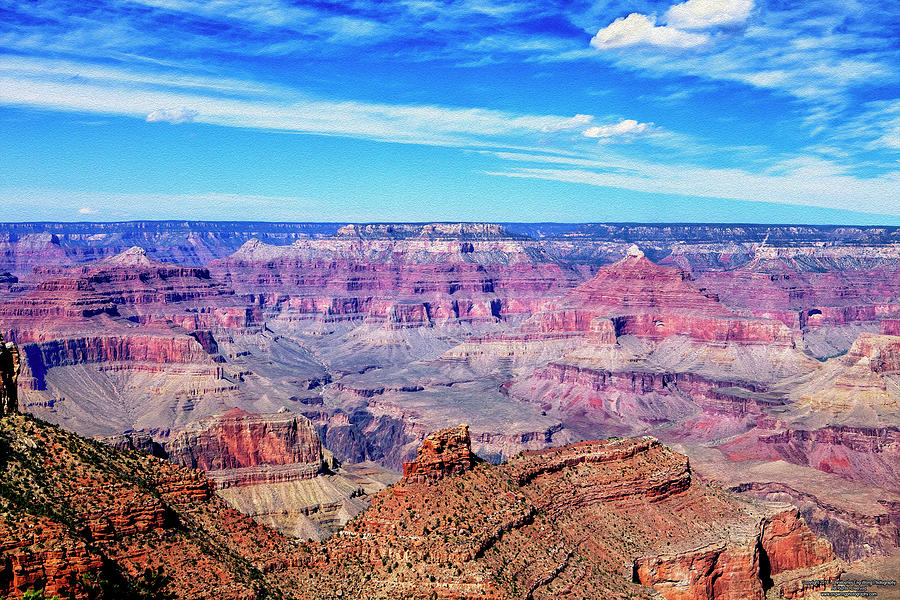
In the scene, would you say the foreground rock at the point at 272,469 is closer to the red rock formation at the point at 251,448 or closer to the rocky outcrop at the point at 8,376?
the red rock formation at the point at 251,448

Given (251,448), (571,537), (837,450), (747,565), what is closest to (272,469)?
(251,448)

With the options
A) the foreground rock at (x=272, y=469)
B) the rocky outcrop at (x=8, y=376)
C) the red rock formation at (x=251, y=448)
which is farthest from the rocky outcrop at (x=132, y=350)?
the rocky outcrop at (x=8, y=376)

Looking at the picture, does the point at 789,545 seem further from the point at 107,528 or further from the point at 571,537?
the point at 107,528

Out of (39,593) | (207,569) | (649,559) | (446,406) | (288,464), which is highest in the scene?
(39,593)

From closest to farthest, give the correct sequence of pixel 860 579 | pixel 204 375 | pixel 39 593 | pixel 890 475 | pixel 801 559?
pixel 39 593 < pixel 801 559 < pixel 860 579 < pixel 890 475 < pixel 204 375

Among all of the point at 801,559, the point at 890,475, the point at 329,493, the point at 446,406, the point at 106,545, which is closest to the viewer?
the point at 106,545

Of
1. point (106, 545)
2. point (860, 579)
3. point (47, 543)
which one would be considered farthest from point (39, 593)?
point (860, 579)

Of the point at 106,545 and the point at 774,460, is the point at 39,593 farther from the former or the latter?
the point at 774,460

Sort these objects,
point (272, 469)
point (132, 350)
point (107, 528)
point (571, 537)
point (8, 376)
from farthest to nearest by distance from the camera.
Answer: point (132, 350) → point (272, 469) → point (571, 537) → point (8, 376) → point (107, 528)
